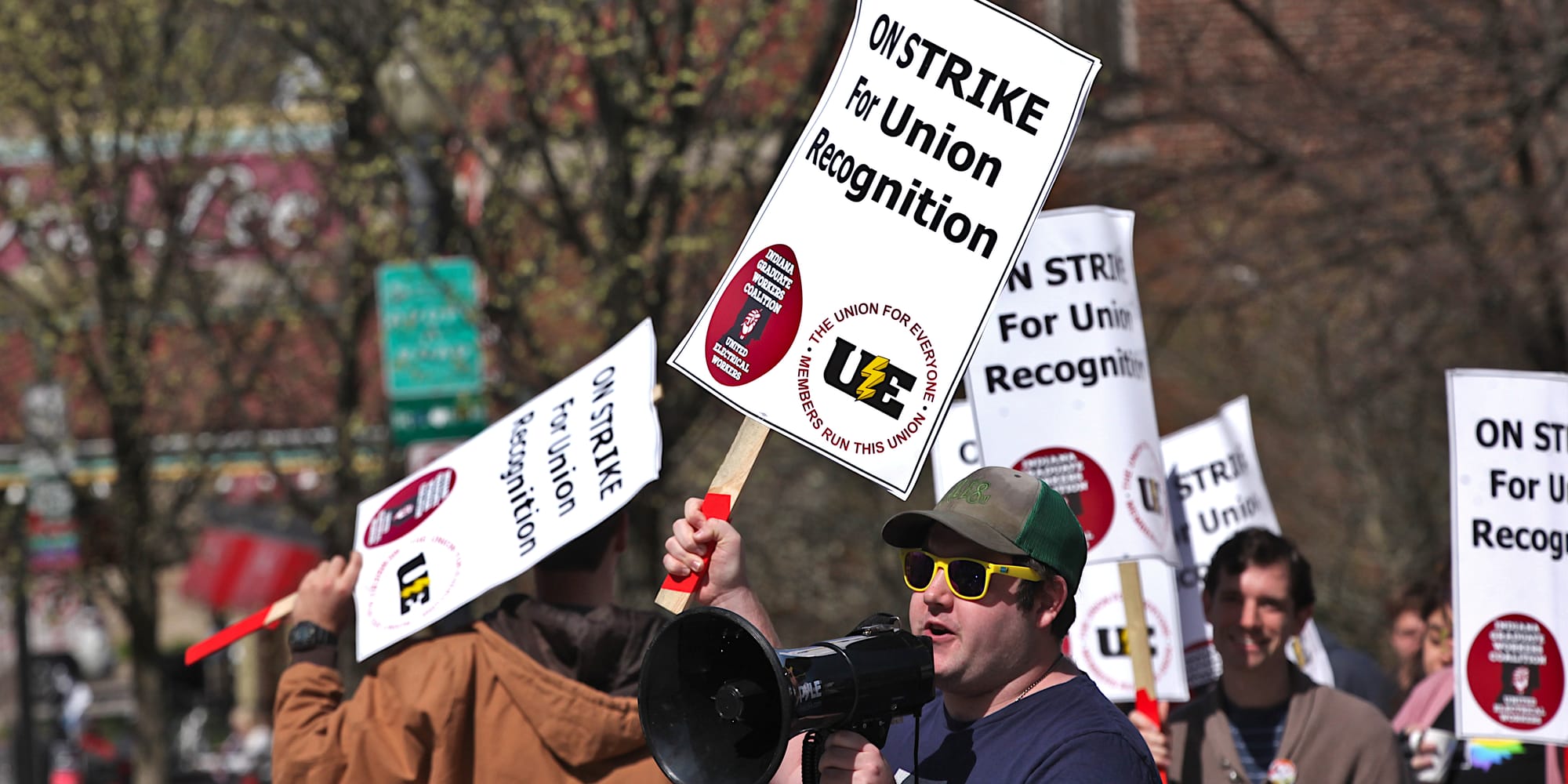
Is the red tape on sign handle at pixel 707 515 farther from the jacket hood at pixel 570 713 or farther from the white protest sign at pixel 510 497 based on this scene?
the jacket hood at pixel 570 713

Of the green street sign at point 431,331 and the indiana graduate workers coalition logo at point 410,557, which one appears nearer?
the indiana graduate workers coalition logo at point 410,557

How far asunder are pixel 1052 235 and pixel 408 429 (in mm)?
4529

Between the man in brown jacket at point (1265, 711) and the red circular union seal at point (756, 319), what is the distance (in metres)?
1.71

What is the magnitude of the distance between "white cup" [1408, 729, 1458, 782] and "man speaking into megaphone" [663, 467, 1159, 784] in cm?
278

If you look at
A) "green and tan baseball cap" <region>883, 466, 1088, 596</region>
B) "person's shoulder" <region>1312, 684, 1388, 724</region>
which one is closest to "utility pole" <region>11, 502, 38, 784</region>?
"person's shoulder" <region>1312, 684, 1388, 724</region>

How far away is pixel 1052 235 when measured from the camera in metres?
5.03

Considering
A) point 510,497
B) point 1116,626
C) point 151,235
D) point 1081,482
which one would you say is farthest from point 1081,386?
point 151,235

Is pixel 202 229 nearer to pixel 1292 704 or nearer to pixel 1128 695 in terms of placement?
pixel 1128 695

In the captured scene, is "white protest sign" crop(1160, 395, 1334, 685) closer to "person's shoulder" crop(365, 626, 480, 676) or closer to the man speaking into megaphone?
"person's shoulder" crop(365, 626, 480, 676)

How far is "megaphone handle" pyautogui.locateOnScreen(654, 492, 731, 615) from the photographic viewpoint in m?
3.30

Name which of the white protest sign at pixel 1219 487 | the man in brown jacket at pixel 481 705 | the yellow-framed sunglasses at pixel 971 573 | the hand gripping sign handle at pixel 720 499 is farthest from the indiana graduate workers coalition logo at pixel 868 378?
the white protest sign at pixel 1219 487

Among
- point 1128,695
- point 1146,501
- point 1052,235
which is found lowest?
point 1128,695

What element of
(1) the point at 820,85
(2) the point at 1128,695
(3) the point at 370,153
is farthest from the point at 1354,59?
(2) the point at 1128,695

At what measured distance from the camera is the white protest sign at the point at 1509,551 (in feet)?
16.5
